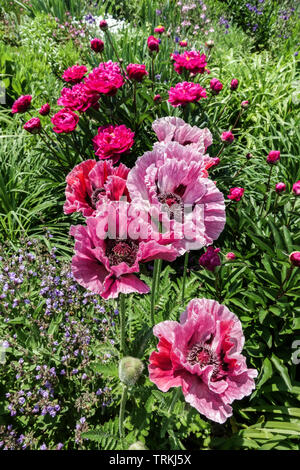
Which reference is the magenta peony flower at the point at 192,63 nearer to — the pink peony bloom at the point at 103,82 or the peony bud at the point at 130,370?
the pink peony bloom at the point at 103,82

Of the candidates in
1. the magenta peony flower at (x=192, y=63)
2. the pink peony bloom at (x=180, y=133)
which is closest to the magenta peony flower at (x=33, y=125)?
the magenta peony flower at (x=192, y=63)

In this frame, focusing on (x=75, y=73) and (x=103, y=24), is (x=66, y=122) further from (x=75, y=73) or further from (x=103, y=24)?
(x=103, y=24)

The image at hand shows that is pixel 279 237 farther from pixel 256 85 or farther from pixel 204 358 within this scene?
pixel 256 85

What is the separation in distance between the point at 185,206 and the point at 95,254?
35 cm

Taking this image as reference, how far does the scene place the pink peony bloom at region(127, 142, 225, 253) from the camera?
36.8 inches

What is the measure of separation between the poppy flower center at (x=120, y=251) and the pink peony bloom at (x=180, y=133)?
0.37 m

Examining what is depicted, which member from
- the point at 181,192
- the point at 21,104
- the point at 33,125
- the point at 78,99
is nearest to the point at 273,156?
the point at 181,192

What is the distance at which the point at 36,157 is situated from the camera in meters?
3.04

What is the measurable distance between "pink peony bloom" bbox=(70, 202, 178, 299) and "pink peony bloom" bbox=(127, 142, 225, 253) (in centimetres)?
6

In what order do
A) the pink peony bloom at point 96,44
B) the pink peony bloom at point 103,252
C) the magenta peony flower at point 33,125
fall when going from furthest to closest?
1. the pink peony bloom at point 96,44
2. the magenta peony flower at point 33,125
3. the pink peony bloom at point 103,252

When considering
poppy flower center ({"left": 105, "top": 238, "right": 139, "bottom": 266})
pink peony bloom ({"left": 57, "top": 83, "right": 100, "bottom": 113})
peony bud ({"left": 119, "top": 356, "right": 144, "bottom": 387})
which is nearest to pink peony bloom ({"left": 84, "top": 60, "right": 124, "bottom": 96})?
pink peony bloom ({"left": 57, "top": 83, "right": 100, "bottom": 113})

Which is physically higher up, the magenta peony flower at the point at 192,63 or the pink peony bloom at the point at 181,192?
the magenta peony flower at the point at 192,63

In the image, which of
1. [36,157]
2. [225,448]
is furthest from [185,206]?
[36,157]

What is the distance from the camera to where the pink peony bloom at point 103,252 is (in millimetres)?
875
